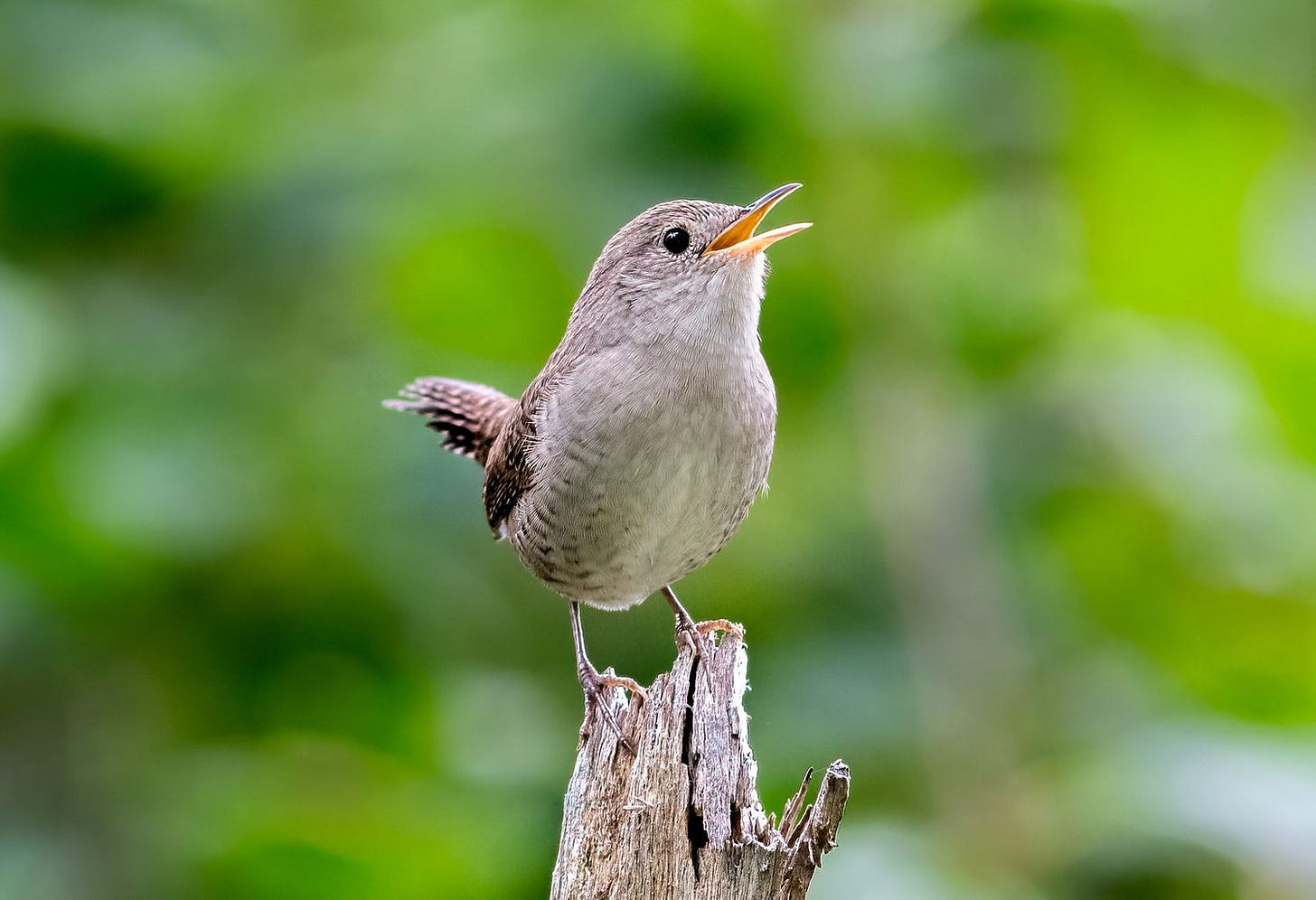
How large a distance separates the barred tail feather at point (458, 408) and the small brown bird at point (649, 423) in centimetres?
61

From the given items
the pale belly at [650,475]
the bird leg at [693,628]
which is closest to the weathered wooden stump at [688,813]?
the bird leg at [693,628]

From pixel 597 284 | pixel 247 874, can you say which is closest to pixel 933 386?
pixel 597 284

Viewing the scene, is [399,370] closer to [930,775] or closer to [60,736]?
[60,736]

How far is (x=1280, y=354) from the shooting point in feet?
14.4

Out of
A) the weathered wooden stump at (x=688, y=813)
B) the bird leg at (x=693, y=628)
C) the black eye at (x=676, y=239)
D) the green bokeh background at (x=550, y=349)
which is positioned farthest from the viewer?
the green bokeh background at (x=550, y=349)

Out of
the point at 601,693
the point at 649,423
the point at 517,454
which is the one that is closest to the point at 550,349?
the point at 517,454

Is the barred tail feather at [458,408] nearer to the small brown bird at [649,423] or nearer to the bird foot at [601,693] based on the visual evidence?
the small brown bird at [649,423]

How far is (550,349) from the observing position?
14.7 feet

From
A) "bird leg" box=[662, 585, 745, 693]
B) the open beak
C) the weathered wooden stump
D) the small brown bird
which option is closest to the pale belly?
the small brown bird

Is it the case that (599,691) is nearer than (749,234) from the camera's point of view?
Yes

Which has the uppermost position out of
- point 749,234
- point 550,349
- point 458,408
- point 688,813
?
point 550,349

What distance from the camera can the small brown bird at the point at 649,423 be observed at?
3.03 metres

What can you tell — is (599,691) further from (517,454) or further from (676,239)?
(676,239)

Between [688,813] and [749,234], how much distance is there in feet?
4.56
